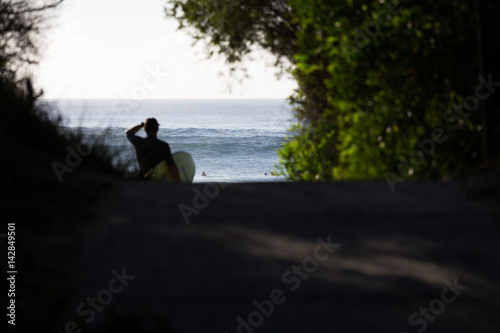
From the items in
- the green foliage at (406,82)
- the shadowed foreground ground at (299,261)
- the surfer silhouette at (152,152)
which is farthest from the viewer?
the surfer silhouette at (152,152)

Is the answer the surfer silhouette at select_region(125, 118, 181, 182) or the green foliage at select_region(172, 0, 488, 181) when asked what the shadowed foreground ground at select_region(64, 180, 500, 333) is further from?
the surfer silhouette at select_region(125, 118, 181, 182)

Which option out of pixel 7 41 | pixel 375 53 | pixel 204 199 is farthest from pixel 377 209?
pixel 7 41

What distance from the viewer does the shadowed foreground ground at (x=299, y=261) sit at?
4855mm

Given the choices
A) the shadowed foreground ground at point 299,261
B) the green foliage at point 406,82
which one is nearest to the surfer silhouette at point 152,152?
the green foliage at point 406,82

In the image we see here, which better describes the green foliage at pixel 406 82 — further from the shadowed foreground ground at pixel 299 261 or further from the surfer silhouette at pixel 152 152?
the surfer silhouette at pixel 152 152

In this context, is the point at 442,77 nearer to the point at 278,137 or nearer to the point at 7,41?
the point at 7,41

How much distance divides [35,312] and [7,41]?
10.9 metres

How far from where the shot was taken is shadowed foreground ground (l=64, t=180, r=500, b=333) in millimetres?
4855

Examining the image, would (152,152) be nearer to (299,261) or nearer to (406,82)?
(406,82)

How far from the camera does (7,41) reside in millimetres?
14555

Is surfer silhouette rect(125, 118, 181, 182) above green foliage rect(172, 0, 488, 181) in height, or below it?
below

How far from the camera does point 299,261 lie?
18.0 ft

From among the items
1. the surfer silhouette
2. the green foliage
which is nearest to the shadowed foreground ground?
the green foliage

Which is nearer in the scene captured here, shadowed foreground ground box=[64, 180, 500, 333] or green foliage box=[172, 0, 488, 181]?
shadowed foreground ground box=[64, 180, 500, 333]
